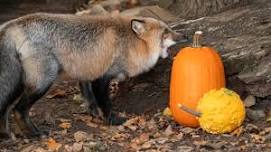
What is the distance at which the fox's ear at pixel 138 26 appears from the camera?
7.04m

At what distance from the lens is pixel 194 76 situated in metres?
6.68

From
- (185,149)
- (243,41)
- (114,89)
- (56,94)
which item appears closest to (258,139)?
(185,149)

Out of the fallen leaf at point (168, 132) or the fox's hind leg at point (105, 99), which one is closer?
the fallen leaf at point (168, 132)

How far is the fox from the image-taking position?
21.0 feet

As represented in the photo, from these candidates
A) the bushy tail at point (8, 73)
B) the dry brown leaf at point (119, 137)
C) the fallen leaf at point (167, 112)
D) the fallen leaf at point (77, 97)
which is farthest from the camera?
the fallen leaf at point (77, 97)

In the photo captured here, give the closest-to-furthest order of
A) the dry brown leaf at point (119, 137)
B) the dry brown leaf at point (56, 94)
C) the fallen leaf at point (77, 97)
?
the dry brown leaf at point (119, 137), the fallen leaf at point (77, 97), the dry brown leaf at point (56, 94)

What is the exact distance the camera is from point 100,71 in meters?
7.00

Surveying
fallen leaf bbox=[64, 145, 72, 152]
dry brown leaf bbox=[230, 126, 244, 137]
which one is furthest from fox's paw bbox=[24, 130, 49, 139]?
dry brown leaf bbox=[230, 126, 244, 137]

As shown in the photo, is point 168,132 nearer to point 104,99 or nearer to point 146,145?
point 146,145

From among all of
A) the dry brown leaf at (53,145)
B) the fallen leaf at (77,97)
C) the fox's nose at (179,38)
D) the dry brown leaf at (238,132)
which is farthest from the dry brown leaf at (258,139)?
the fallen leaf at (77,97)

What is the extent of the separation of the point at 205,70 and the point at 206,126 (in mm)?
597

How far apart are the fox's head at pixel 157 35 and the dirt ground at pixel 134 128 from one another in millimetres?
269

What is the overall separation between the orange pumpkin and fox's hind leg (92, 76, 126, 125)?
2.46ft

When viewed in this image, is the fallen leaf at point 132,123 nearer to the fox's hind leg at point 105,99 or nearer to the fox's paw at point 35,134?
the fox's hind leg at point 105,99
